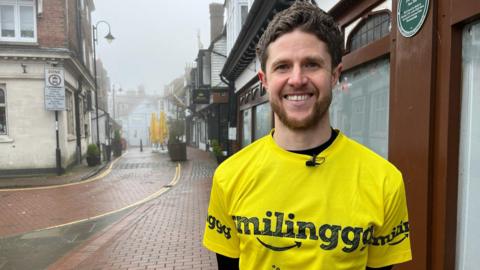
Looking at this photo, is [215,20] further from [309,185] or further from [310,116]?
[309,185]

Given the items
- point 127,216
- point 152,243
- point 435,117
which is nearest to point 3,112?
point 127,216

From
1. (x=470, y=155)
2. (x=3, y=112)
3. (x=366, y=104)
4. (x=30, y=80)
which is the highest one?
(x=30, y=80)

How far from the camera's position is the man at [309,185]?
1326mm

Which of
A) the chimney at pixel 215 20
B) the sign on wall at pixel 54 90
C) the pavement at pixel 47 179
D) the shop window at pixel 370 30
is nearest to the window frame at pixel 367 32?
the shop window at pixel 370 30

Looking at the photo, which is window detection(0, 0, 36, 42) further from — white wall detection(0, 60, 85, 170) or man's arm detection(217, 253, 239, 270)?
man's arm detection(217, 253, 239, 270)

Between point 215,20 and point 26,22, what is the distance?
40.9ft

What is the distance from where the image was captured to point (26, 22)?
14.6 m

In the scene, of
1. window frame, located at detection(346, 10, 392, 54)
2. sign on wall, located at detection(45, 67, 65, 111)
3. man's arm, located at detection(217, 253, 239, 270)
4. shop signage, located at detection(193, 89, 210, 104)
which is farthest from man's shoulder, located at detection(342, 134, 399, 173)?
shop signage, located at detection(193, 89, 210, 104)

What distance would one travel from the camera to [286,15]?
4.71ft

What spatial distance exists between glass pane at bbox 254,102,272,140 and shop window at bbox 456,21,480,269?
608 cm

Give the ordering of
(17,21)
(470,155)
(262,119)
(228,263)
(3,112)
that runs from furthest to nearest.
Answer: (17,21) → (3,112) → (262,119) → (470,155) → (228,263)

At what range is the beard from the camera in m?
1.40

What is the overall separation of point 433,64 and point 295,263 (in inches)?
80.9

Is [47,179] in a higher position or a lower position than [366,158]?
lower
